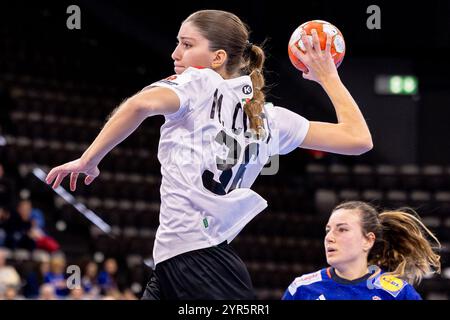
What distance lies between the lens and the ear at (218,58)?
3.11 metres

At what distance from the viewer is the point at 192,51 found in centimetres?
310

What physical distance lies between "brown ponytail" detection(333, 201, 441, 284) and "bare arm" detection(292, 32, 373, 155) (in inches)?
56.3

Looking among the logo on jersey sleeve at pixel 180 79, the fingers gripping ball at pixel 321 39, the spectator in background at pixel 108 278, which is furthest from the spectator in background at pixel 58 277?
the logo on jersey sleeve at pixel 180 79

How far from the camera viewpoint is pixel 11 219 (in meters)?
9.88

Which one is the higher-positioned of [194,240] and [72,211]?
[194,240]

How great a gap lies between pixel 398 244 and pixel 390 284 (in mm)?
332

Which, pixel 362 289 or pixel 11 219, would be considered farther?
pixel 11 219

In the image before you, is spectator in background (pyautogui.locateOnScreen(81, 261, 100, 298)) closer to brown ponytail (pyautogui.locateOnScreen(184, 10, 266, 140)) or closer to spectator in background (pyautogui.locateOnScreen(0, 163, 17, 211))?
spectator in background (pyautogui.locateOnScreen(0, 163, 17, 211))

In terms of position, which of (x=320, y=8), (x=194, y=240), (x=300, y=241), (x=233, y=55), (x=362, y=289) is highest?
(x=320, y=8)

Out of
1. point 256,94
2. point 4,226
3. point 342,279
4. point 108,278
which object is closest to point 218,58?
point 256,94
